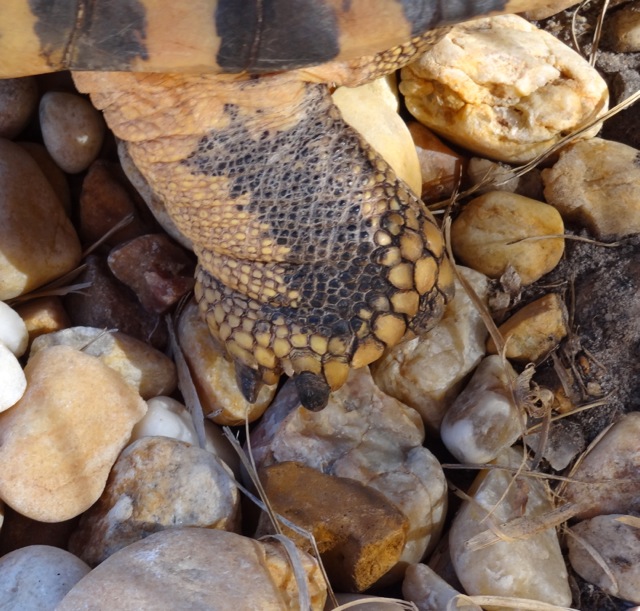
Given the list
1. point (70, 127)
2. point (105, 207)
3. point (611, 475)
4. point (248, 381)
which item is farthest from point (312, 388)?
point (70, 127)

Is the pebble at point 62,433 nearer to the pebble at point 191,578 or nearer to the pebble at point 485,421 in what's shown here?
the pebble at point 191,578

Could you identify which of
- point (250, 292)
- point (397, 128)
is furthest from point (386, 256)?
point (397, 128)

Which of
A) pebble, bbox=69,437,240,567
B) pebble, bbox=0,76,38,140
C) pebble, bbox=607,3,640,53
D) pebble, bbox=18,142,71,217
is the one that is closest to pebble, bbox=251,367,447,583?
pebble, bbox=69,437,240,567

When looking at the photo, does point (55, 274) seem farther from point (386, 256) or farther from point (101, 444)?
point (386, 256)

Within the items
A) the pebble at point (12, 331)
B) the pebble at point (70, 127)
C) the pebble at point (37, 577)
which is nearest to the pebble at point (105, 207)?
the pebble at point (70, 127)

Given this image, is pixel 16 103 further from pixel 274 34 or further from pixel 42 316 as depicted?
pixel 274 34

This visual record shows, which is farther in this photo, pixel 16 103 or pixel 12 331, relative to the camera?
pixel 16 103
